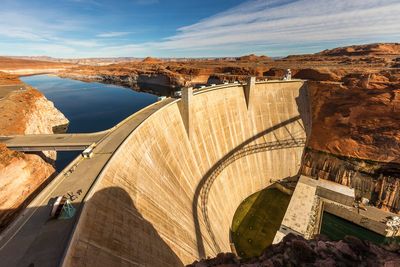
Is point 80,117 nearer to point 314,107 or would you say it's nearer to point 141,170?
point 141,170

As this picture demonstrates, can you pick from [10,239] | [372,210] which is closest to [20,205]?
[10,239]

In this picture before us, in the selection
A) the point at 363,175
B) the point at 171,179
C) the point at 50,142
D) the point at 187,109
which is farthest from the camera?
the point at 363,175

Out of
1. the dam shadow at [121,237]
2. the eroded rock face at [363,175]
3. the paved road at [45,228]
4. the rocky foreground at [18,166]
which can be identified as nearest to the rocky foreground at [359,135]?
the eroded rock face at [363,175]

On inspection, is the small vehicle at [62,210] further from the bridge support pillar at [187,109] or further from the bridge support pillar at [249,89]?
the bridge support pillar at [249,89]

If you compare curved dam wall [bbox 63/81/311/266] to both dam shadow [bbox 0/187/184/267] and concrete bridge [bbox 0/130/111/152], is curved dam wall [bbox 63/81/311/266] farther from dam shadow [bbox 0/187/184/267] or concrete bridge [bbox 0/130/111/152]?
concrete bridge [bbox 0/130/111/152]

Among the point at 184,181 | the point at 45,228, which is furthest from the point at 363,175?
the point at 45,228

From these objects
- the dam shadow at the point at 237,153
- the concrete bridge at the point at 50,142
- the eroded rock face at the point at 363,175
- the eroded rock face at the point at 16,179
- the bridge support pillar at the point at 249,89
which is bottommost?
the eroded rock face at the point at 363,175

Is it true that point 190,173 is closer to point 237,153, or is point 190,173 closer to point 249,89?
point 237,153
